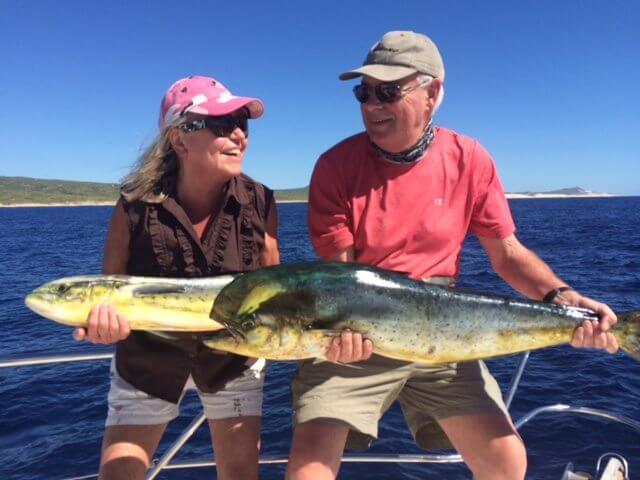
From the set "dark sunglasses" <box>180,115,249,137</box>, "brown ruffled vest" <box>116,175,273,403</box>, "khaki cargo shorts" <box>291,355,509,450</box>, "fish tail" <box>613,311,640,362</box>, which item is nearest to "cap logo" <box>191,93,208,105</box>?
"dark sunglasses" <box>180,115,249,137</box>

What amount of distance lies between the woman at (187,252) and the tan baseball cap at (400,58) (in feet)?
2.74

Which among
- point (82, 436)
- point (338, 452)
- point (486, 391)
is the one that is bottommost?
point (82, 436)

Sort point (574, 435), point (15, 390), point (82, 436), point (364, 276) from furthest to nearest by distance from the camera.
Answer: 1. point (15, 390)
2. point (82, 436)
3. point (574, 435)
4. point (364, 276)

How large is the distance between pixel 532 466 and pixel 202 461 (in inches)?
199

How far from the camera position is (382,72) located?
3365mm

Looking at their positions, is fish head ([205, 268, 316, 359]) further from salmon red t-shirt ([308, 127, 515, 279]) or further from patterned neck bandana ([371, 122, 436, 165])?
patterned neck bandana ([371, 122, 436, 165])

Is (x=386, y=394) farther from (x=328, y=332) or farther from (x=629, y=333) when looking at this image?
(x=629, y=333)

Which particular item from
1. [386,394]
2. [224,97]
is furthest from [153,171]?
[386,394]

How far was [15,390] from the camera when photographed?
34.4 ft

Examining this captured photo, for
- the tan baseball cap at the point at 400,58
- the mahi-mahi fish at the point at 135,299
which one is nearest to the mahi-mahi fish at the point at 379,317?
the mahi-mahi fish at the point at 135,299

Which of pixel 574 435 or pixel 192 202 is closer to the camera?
pixel 192 202

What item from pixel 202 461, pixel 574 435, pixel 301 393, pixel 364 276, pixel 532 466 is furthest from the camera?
pixel 574 435

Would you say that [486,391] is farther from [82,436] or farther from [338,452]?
[82,436]

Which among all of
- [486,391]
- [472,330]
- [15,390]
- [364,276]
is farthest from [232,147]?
[15,390]
